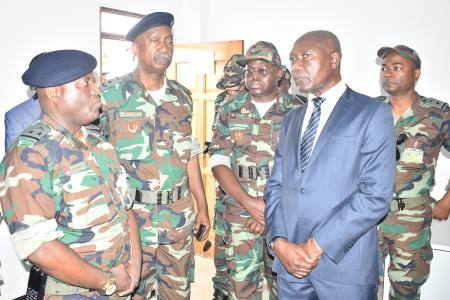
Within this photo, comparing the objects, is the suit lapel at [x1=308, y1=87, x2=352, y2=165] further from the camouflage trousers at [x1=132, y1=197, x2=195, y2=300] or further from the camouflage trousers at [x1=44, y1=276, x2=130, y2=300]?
the camouflage trousers at [x1=44, y1=276, x2=130, y2=300]

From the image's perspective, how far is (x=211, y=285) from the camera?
151 inches

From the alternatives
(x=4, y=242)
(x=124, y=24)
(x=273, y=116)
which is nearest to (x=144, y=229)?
(x=273, y=116)

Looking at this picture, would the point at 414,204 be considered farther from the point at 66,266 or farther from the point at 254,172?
the point at 66,266

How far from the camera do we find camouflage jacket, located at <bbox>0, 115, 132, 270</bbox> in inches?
51.1

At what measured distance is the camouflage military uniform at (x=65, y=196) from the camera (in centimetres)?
130

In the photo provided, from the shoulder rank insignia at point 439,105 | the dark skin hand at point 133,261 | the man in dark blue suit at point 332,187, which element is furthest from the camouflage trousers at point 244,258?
the shoulder rank insignia at point 439,105

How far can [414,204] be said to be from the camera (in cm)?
268

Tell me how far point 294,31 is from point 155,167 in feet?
8.54

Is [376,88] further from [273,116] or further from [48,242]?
[48,242]

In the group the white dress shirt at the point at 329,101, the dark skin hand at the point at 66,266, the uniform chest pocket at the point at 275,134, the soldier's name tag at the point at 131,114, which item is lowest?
the dark skin hand at the point at 66,266

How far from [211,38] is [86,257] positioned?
382 cm

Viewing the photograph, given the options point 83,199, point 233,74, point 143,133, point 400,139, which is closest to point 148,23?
point 143,133

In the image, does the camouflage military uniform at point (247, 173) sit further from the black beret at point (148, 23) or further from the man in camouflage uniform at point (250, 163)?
the black beret at point (148, 23)

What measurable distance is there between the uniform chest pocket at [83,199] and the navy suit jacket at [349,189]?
87cm
